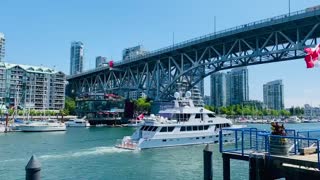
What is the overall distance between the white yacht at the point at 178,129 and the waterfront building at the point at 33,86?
12752cm

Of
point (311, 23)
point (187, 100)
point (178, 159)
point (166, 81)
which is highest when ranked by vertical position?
point (311, 23)

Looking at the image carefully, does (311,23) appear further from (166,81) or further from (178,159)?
(166,81)

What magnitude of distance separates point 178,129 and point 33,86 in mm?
142019

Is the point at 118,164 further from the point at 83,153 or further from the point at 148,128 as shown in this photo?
the point at 148,128

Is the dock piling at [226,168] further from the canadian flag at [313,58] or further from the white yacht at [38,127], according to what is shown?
the white yacht at [38,127]

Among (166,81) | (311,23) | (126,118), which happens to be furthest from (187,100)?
(126,118)

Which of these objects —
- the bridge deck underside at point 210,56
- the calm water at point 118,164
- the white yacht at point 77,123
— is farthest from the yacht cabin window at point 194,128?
the white yacht at point 77,123

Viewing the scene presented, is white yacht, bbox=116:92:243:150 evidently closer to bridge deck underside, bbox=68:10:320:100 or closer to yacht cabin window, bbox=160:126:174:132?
yacht cabin window, bbox=160:126:174:132

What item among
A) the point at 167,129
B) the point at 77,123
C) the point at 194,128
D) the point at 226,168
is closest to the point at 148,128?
the point at 167,129

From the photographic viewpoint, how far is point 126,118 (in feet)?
455

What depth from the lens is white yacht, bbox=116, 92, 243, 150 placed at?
48531mm

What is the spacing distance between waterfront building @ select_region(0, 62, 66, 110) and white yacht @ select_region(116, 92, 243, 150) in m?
128

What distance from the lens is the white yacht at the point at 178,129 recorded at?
48531mm

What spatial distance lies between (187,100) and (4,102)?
139111 mm
